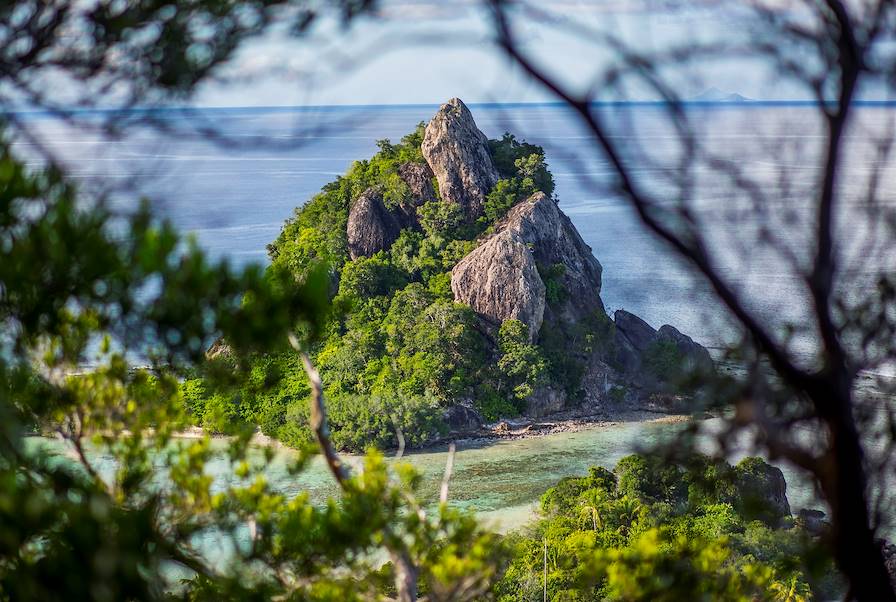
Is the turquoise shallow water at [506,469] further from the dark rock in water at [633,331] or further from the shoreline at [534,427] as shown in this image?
the dark rock in water at [633,331]

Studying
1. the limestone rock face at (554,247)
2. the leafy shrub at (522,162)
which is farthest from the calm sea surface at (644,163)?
the leafy shrub at (522,162)

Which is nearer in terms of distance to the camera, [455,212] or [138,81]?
[138,81]

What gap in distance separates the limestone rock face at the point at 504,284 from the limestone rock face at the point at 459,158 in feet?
5.63

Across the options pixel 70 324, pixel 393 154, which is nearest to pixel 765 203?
pixel 70 324

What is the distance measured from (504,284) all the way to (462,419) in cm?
288

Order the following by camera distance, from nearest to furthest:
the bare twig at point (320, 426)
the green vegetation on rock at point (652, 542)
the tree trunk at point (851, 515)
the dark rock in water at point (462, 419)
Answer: the tree trunk at point (851, 515) < the green vegetation on rock at point (652, 542) < the bare twig at point (320, 426) < the dark rock in water at point (462, 419)

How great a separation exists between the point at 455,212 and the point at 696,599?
1948 cm

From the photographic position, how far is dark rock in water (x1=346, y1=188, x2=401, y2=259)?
21922 mm

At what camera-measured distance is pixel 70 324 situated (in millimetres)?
2455

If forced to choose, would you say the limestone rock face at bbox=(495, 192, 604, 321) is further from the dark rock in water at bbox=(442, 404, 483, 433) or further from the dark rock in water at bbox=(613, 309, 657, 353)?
the dark rock in water at bbox=(442, 404, 483, 433)

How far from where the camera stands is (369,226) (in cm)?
2189

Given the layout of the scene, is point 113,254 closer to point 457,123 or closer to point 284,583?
point 284,583

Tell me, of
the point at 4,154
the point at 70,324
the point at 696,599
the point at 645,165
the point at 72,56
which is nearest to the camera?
the point at 645,165

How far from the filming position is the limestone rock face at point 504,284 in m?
19.6
